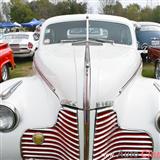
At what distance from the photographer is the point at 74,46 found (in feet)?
16.0

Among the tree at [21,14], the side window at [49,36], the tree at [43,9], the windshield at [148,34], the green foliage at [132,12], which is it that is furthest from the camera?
the tree at [43,9]

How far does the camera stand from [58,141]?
11.4ft

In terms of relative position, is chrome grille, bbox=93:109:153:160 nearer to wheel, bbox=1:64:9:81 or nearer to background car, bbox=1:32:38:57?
wheel, bbox=1:64:9:81

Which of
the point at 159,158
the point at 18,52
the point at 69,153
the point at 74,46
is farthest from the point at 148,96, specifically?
the point at 18,52

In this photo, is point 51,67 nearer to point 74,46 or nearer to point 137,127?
point 74,46

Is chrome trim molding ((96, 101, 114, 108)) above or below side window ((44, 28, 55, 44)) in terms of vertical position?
below

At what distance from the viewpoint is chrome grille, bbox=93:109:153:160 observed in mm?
3371

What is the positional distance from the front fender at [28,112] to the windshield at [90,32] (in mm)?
1572

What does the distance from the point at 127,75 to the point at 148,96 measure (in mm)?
410

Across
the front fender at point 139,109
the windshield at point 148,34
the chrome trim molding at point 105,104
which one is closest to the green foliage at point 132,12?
the windshield at point 148,34

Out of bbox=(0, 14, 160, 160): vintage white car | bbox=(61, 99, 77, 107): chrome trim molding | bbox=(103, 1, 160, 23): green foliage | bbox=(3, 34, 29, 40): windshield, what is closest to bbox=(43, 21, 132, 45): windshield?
bbox=(0, 14, 160, 160): vintage white car

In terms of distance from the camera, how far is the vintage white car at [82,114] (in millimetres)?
3375

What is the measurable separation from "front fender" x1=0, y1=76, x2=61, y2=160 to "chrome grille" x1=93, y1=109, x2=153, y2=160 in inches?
19.7

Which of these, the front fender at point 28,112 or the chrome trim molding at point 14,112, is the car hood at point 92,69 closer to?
the front fender at point 28,112
